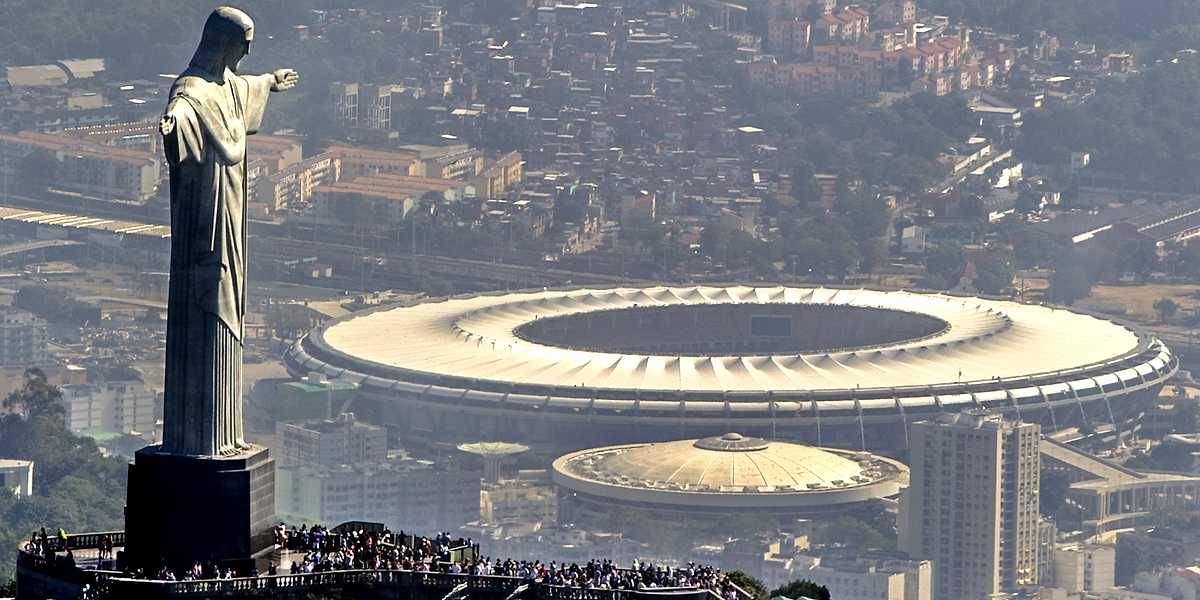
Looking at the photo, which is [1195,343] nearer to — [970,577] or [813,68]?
[970,577]

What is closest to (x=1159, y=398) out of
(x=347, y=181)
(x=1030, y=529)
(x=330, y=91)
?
(x=1030, y=529)

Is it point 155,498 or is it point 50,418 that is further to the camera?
point 50,418

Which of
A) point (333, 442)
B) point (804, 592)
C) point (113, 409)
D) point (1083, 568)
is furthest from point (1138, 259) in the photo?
point (804, 592)

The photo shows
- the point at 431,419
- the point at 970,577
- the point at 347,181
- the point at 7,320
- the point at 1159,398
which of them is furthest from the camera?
the point at 347,181

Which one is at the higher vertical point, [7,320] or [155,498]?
[155,498]

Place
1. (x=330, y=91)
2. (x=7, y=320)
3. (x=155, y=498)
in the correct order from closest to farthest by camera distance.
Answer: (x=155, y=498)
(x=7, y=320)
(x=330, y=91)

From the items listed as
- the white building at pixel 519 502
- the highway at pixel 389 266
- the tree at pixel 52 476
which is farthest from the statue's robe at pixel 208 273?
the highway at pixel 389 266

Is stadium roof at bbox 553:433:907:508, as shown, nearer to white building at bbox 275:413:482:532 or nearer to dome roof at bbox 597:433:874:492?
dome roof at bbox 597:433:874:492
